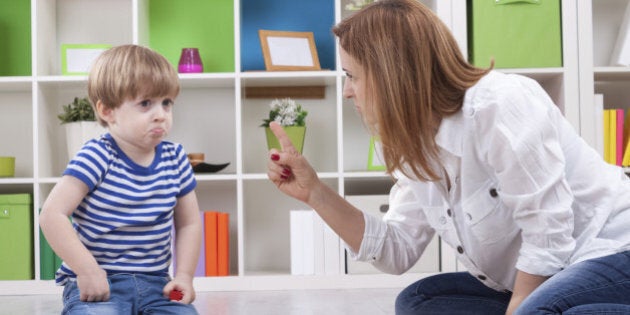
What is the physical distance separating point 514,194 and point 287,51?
2.10 meters

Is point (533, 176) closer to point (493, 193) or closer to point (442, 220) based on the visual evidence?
point (493, 193)

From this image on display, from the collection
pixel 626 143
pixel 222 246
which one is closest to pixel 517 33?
pixel 626 143

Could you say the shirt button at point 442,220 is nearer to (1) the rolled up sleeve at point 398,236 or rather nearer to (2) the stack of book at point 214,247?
(1) the rolled up sleeve at point 398,236

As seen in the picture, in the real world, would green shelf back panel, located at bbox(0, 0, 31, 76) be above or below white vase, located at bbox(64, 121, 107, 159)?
above

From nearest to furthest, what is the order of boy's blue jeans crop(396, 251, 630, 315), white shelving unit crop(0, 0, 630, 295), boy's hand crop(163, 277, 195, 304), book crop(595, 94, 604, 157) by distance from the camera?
1. boy's blue jeans crop(396, 251, 630, 315)
2. boy's hand crop(163, 277, 195, 304)
3. book crop(595, 94, 604, 157)
4. white shelving unit crop(0, 0, 630, 295)

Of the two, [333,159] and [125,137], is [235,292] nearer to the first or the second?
[333,159]

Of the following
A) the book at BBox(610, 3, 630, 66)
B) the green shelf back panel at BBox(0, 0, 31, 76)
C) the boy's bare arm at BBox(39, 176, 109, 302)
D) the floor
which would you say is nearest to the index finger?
the boy's bare arm at BBox(39, 176, 109, 302)

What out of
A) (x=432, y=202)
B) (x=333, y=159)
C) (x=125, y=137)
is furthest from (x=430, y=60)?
(x=333, y=159)

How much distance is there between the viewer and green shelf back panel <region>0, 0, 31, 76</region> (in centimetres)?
348

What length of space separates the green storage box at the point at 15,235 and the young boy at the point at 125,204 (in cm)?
163

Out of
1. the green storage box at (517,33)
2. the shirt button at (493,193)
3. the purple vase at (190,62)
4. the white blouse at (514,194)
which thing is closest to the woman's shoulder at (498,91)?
the white blouse at (514,194)

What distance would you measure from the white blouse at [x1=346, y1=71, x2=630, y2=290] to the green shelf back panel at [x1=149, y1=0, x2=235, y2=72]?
2.05 meters

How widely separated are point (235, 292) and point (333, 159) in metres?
0.83

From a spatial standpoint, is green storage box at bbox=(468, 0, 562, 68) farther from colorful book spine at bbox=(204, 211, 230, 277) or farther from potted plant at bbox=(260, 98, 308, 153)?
colorful book spine at bbox=(204, 211, 230, 277)
